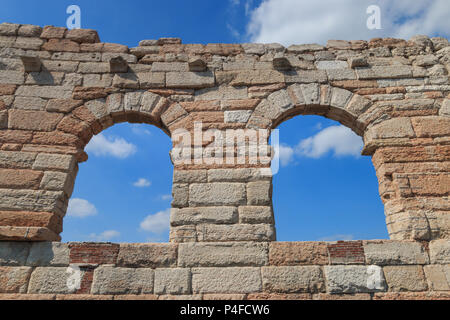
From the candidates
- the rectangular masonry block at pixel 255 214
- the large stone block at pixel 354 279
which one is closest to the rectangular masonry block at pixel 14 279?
the rectangular masonry block at pixel 255 214

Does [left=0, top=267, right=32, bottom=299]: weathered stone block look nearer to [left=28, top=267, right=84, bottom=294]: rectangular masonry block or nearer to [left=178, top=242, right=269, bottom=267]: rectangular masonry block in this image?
[left=28, top=267, right=84, bottom=294]: rectangular masonry block

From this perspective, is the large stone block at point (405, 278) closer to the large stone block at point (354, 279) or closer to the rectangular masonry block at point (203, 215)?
the large stone block at point (354, 279)

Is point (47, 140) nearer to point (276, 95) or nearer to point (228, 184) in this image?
point (228, 184)

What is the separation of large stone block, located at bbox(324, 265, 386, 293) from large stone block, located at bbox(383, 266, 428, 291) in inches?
Result: 3.5

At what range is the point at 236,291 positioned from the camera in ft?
11.2

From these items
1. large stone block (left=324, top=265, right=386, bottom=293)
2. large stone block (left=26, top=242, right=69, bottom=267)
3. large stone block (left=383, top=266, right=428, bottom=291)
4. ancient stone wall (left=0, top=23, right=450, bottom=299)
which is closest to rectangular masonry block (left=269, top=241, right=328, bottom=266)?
ancient stone wall (left=0, top=23, right=450, bottom=299)

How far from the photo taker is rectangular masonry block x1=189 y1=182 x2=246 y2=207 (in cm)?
394

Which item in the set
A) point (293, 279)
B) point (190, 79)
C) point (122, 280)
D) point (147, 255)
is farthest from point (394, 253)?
point (190, 79)

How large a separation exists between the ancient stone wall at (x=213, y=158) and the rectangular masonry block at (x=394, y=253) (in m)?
0.01

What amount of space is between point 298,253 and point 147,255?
73.4 inches

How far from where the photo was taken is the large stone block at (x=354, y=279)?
341cm

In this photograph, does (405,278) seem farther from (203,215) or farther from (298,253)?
(203,215)
